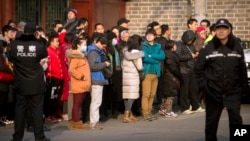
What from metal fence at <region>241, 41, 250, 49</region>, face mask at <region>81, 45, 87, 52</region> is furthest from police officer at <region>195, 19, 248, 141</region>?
metal fence at <region>241, 41, 250, 49</region>

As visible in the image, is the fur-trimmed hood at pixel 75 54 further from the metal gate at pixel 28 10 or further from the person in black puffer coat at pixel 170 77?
the metal gate at pixel 28 10

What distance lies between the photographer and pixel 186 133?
11.9 m

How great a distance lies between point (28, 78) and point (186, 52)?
5.29 meters

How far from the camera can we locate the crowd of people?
35.2 ft

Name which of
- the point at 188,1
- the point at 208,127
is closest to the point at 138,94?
the point at 208,127

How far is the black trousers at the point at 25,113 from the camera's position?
10672mm

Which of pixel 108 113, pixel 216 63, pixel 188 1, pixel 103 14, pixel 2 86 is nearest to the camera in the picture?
pixel 216 63

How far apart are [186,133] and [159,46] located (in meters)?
2.65

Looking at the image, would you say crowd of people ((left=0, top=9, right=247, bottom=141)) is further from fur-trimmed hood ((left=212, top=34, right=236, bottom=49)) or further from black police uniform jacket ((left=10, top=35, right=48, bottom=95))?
fur-trimmed hood ((left=212, top=34, right=236, bottom=49))

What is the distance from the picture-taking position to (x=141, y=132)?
12086 mm

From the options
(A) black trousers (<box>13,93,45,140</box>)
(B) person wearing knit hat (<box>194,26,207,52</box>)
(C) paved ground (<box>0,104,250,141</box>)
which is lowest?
(C) paved ground (<box>0,104,250,141</box>)

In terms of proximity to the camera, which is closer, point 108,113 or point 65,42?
point 65,42

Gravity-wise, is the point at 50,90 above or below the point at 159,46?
below

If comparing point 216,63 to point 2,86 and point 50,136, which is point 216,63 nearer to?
point 50,136
